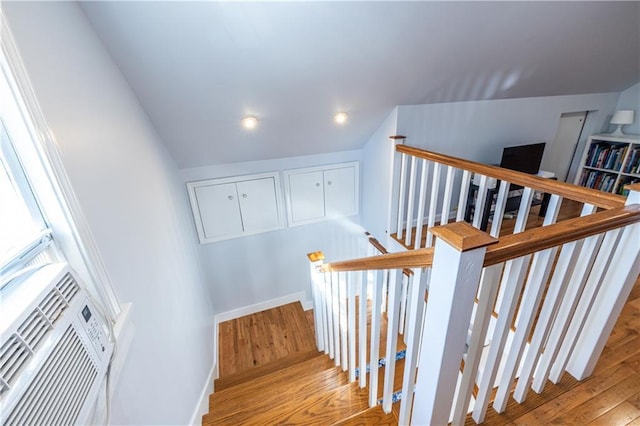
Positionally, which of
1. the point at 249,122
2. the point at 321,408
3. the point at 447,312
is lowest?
the point at 321,408

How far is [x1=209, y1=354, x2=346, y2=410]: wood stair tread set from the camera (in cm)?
187

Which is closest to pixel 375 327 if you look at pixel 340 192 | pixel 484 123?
pixel 340 192

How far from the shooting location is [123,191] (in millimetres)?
1340

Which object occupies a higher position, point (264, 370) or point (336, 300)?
point (336, 300)

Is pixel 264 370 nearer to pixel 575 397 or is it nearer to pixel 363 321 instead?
pixel 363 321

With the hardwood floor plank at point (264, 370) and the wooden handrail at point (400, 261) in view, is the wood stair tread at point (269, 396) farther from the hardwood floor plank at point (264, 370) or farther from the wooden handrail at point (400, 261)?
the wooden handrail at point (400, 261)

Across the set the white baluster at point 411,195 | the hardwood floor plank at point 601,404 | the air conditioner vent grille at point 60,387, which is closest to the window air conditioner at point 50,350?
the air conditioner vent grille at point 60,387

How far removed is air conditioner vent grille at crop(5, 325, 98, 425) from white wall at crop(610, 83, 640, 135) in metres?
5.60

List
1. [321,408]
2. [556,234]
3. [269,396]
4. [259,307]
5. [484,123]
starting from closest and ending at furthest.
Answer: [556,234] < [321,408] < [269,396] < [484,123] < [259,307]

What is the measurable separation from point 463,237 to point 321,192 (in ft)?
8.98

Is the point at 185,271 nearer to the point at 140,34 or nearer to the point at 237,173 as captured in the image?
the point at 237,173

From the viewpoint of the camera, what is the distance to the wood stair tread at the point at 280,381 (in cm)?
187

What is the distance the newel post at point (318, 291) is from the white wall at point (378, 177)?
3.63 ft

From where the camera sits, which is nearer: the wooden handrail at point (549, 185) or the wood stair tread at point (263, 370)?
the wooden handrail at point (549, 185)
